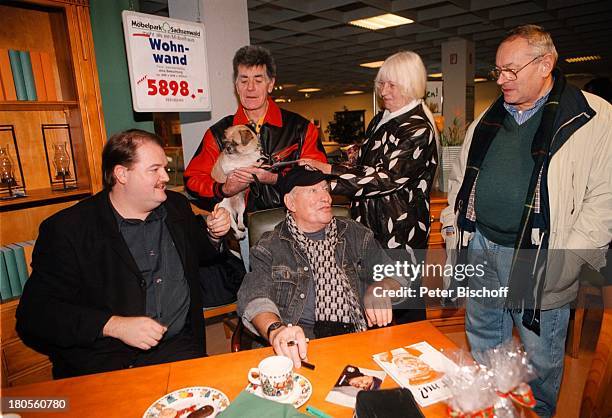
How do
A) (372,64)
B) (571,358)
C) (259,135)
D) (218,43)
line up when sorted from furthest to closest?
(372,64)
(218,43)
(571,358)
(259,135)

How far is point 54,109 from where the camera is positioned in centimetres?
269

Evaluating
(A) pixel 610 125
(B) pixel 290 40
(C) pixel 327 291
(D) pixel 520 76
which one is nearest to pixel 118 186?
(C) pixel 327 291

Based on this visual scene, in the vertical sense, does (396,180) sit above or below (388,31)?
below

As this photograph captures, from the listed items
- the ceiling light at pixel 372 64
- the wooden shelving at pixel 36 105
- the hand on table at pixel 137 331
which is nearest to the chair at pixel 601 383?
the hand on table at pixel 137 331

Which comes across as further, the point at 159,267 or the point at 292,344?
the point at 159,267

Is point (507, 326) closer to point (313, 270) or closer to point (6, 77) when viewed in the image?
point (313, 270)

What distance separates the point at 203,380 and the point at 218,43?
3.13 m

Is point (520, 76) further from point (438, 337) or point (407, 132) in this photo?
point (438, 337)

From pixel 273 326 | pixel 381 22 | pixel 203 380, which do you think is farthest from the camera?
pixel 381 22

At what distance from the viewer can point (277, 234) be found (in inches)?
72.9

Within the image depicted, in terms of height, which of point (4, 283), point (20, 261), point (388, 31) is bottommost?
point (4, 283)

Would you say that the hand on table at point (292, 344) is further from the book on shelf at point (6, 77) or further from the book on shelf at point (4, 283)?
the book on shelf at point (6, 77)

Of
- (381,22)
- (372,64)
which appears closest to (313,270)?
(381,22)

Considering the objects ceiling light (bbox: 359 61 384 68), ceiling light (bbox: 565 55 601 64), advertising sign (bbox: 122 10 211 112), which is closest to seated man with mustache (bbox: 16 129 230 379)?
advertising sign (bbox: 122 10 211 112)
